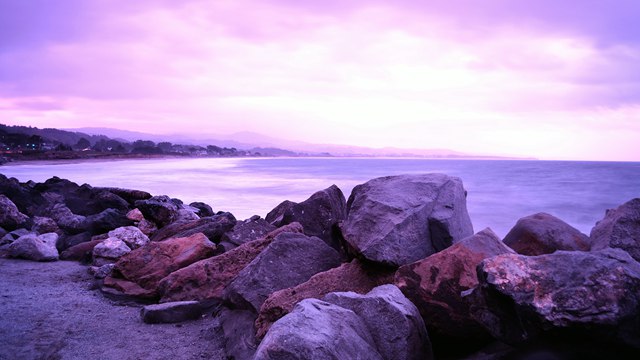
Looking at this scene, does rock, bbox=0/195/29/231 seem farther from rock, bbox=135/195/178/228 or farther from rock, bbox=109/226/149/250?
rock, bbox=109/226/149/250

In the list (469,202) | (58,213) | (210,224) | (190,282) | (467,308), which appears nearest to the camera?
(467,308)

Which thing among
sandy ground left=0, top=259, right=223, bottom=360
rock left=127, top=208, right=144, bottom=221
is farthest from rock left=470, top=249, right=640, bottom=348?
rock left=127, top=208, right=144, bottom=221

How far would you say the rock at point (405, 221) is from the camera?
457 cm

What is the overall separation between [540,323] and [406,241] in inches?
A: 69.4

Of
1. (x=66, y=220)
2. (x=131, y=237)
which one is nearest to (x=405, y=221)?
(x=131, y=237)

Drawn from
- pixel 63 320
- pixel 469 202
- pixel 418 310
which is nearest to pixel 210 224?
pixel 63 320

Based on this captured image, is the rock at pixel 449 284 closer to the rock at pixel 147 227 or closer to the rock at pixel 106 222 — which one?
the rock at pixel 147 227

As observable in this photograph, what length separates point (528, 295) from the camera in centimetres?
304

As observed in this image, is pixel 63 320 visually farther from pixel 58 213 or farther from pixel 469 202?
pixel 469 202

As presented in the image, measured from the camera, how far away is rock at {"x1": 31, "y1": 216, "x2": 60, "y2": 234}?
10.5 meters

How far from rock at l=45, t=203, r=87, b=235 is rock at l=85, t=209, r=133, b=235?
10.0 inches

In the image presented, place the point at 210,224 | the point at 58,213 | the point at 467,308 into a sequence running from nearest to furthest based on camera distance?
1. the point at 467,308
2. the point at 210,224
3. the point at 58,213

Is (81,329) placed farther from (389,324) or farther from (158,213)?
(158,213)

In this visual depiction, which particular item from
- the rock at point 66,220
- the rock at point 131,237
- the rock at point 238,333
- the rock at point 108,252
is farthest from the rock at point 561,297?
the rock at point 66,220
